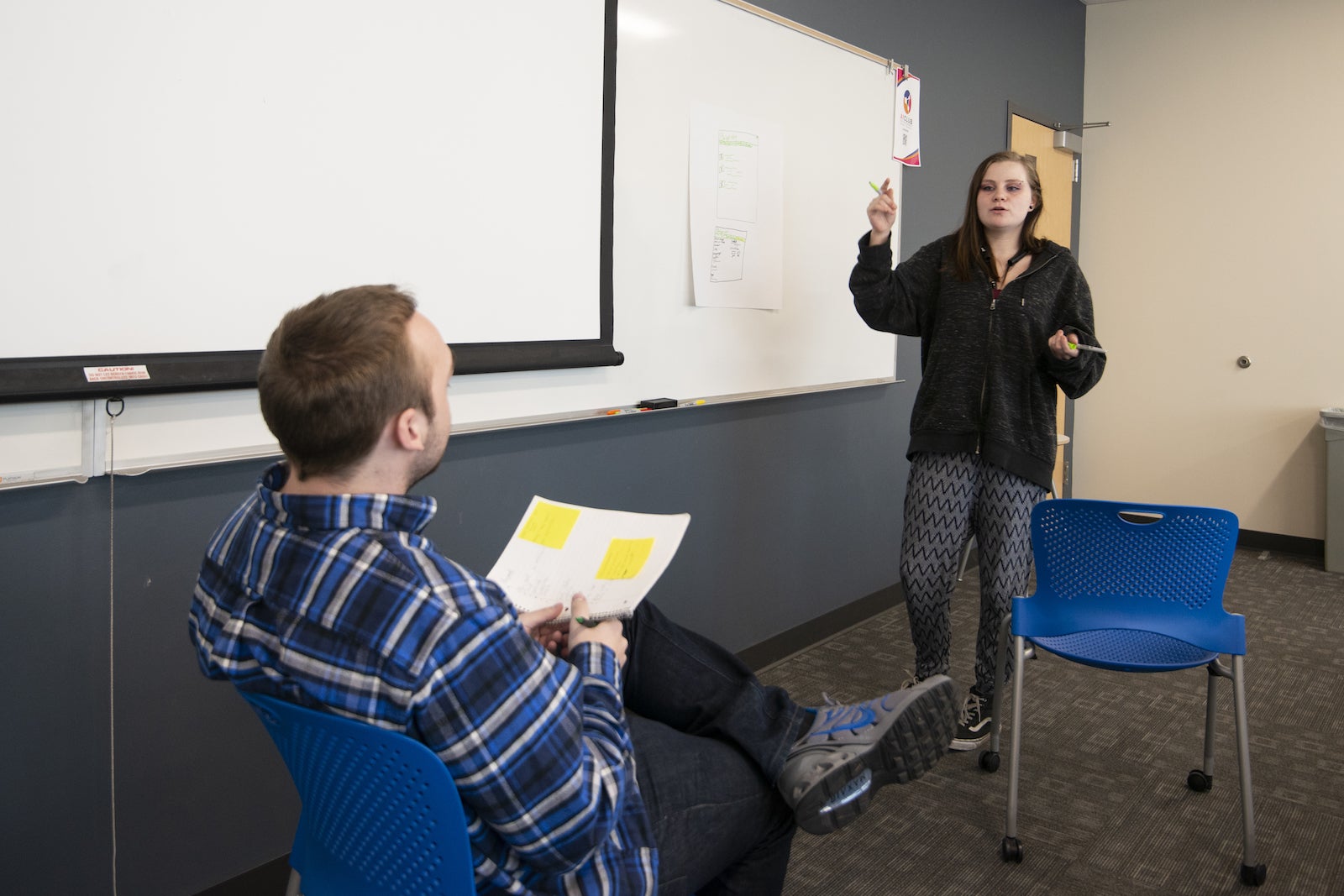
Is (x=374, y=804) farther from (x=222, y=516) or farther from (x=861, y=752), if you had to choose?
(x=222, y=516)

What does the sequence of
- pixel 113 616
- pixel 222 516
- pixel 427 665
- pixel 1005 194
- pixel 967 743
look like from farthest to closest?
pixel 967 743, pixel 1005 194, pixel 222 516, pixel 113 616, pixel 427 665

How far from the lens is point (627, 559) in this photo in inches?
55.4

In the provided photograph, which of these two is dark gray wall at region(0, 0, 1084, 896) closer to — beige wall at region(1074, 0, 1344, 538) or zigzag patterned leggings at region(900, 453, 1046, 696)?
zigzag patterned leggings at region(900, 453, 1046, 696)

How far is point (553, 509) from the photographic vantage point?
1.44 m

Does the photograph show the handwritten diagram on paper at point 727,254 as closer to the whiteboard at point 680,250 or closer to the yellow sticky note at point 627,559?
the whiteboard at point 680,250

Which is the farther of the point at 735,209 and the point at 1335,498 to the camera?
the point at 1335,498

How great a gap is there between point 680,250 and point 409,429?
5.93ft

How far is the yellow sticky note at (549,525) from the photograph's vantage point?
1.42 metres

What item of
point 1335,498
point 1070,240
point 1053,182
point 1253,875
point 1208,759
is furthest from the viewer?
point 1070,240

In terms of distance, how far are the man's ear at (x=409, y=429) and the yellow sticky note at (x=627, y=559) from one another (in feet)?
1.26

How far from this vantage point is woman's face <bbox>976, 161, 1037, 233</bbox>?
2.58m

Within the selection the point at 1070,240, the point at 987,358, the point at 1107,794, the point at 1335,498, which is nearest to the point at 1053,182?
the point at 1070,240

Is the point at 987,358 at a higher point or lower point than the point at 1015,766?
higher

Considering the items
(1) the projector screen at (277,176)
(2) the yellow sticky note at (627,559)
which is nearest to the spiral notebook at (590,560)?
(2) the yellow sticky note at (627,559)
